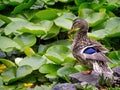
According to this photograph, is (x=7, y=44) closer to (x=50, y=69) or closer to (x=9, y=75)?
(x=9, y=75)

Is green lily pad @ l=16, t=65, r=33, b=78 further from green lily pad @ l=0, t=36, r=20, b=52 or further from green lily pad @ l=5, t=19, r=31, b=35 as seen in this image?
green lily pad @ l=5, t=19, r=31, b=35

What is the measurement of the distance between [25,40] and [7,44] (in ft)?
0.83

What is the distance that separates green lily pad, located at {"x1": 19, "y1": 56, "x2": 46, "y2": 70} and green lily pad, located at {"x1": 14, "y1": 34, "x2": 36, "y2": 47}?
31cm

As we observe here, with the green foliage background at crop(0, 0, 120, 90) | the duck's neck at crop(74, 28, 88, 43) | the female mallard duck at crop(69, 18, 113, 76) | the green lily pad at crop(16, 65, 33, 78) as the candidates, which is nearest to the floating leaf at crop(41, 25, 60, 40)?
the green foliage background at crop(0, 0, 120, 90)

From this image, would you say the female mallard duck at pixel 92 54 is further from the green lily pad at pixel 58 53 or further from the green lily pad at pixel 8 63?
the green lily pad at pixel 8 63

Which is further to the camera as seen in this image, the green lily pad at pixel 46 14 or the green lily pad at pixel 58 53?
the green lily pad at pixel 46 14

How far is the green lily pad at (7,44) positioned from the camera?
6.05 metres

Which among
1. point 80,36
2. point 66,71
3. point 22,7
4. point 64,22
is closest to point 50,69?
point 66,71

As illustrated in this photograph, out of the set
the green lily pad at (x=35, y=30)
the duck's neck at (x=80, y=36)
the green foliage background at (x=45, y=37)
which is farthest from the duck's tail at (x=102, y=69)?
the green lily pad at (x=35, y=30)

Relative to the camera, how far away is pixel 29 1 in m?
6.95

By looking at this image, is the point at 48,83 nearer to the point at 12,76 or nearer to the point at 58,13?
the point at 12,76

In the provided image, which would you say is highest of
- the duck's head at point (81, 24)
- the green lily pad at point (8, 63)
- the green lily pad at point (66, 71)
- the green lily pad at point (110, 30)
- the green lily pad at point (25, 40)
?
the duck's head at point (81, 24)

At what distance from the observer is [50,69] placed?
5793 mm

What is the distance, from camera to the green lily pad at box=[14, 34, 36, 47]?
20.3 feet
